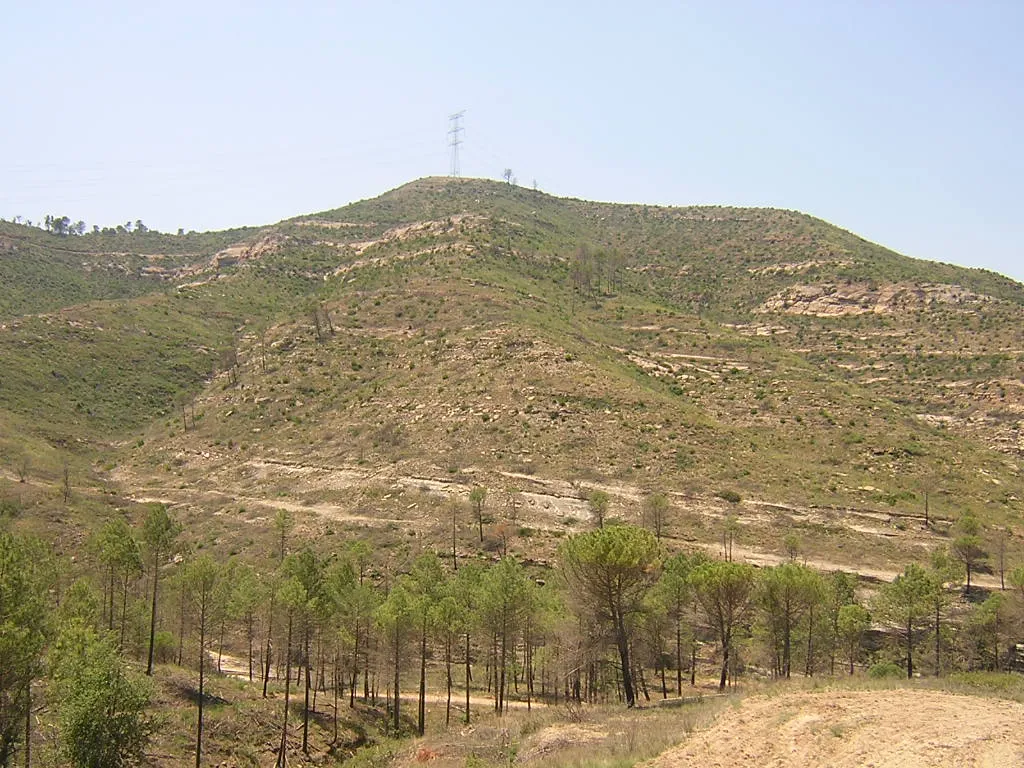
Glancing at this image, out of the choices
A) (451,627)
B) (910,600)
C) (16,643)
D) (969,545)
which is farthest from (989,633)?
(16,643)

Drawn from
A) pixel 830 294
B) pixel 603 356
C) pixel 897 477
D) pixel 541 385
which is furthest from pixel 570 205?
pixel 897 477

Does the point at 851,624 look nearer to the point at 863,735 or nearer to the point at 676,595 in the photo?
the point at 676,595

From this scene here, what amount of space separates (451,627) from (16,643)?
1854cm

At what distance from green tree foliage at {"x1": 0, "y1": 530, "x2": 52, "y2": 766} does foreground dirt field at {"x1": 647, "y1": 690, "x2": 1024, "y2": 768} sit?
64.6 feet

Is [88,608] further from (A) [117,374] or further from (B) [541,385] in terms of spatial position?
(A) [117,374]

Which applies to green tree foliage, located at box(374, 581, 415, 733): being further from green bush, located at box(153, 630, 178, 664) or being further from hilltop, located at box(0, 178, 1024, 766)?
green bush, located at box(153, 630, 178, 664)

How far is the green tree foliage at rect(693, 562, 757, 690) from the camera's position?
32.6 m

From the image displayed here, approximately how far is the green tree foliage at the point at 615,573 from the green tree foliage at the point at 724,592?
4759mm

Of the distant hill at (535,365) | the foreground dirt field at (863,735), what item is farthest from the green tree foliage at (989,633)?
the foreground dirt field at (863,735)

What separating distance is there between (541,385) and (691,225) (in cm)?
10945

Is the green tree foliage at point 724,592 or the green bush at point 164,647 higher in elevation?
the green tree foliage at point 724,592

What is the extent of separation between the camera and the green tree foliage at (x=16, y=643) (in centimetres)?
2138

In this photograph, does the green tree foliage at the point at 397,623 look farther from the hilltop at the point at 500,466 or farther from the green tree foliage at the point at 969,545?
the green tree foliage at the point at 969,545

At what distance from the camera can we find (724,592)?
3303 cm
